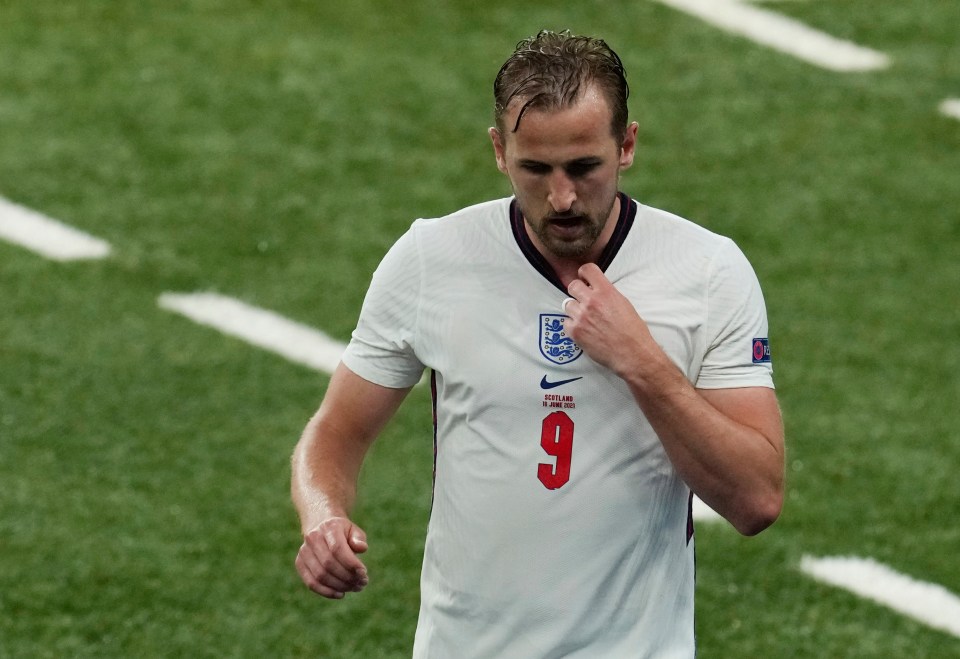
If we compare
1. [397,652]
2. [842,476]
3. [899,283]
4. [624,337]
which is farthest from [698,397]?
[899,283]

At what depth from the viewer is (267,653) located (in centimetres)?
635

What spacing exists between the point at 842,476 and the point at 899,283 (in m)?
1.86

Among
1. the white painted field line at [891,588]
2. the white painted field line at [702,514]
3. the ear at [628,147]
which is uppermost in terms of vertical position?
the ear at [628,147]

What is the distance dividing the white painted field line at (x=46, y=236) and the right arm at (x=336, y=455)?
5508 millimetres

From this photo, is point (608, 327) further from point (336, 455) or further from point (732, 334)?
point (336, 455)

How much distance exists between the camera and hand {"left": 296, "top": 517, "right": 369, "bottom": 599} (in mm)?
3580

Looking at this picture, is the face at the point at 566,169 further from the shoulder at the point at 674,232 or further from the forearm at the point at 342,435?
the forearm at the point at 342,435

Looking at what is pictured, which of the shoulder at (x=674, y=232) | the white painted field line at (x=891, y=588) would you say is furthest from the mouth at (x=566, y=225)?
the white painted field line at (x=891, y=588)

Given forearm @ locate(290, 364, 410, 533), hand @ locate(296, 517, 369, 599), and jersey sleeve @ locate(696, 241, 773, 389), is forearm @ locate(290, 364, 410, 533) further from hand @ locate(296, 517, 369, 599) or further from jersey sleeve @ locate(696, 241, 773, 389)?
jersey sleeve @ locate(696, 241, 773, 389)

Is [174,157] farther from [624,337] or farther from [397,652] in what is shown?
[624,337]

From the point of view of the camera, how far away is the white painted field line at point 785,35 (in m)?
11.1

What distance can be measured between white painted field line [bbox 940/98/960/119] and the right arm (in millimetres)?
7236

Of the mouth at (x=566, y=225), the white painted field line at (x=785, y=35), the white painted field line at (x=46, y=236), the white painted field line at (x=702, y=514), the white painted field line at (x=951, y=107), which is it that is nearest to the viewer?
the mouth at (x=566, y=225)

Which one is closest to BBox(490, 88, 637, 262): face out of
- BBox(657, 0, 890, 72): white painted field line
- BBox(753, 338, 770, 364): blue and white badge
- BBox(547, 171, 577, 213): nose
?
BBox(547, 171, 577, 213): nose
